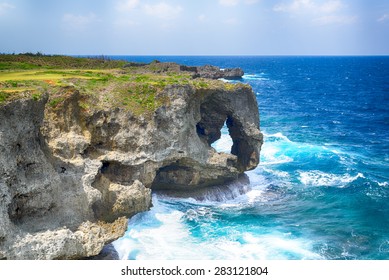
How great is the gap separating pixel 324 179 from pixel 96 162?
1047 inches

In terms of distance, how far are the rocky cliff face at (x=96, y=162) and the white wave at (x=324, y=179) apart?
7232 mm

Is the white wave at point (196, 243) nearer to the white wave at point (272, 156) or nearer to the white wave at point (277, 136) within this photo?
the white wave at point (272, 156)

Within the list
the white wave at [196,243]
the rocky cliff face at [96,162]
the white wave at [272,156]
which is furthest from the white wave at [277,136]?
the white wave at [196,243]

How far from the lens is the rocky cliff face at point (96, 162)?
906 inches

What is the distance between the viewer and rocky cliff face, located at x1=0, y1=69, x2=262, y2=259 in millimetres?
23016

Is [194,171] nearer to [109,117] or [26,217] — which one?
[109,117]

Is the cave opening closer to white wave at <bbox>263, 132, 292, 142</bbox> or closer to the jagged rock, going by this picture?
white wave at <bbox>263, 132, 292, 142</bbox>

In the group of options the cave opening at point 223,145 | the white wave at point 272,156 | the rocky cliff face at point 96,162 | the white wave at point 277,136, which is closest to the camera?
the rocky cliff face at point 96,162

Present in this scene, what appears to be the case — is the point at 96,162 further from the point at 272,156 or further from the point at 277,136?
the point at 277,136

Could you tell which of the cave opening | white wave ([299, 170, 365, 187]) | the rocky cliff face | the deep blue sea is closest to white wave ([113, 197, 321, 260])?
the deep blue sea

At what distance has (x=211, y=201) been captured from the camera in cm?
3712

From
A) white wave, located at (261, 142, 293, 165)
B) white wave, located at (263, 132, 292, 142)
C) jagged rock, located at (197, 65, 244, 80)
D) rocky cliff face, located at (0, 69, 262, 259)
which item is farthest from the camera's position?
jagged rock, located at (197, 65, 244, 80)

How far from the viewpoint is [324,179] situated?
148ft

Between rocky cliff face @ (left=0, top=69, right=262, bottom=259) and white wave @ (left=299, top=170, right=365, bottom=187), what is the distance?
7.23 meters
